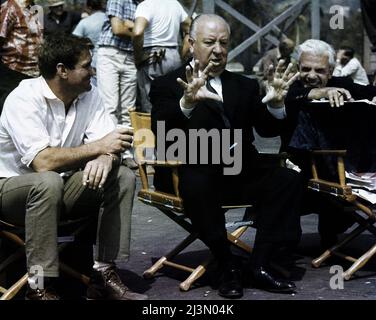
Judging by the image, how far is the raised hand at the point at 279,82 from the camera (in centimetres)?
541

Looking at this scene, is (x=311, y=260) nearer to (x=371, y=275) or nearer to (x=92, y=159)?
(x=371, y=275)

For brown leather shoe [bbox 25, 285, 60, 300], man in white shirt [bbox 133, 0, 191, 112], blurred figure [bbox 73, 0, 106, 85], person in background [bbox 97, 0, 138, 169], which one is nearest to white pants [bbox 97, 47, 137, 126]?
person in background [bbox 97, 0, 138, 169]

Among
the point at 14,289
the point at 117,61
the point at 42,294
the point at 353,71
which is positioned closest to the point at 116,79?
the point at 117,61

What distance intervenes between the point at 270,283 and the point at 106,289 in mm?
921

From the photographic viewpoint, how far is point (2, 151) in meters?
5.31

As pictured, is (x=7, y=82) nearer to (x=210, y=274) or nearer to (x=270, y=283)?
(x=210, y=274)

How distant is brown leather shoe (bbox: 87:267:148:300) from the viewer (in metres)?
5.31

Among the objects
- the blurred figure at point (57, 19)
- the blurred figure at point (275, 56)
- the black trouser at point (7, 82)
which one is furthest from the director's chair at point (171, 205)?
the blurred figure at point (57, 19)

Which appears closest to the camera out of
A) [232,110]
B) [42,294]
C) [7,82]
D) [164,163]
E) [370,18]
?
[42,294]

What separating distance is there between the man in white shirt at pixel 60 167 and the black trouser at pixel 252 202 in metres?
0.40

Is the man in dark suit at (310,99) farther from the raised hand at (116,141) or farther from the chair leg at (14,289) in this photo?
the chair leg at (14,289)

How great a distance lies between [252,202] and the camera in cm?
571

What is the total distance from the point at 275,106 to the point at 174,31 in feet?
12.7
